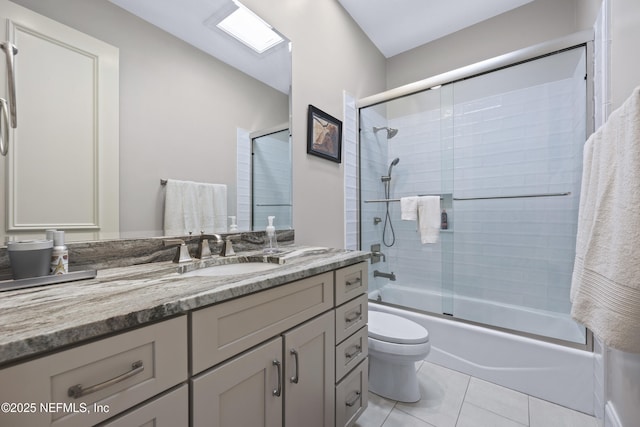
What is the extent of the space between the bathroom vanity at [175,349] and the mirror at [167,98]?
35cm

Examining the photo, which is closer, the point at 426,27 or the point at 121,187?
the point at 121,187

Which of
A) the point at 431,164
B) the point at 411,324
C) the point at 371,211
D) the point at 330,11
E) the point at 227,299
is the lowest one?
the point at 411,324

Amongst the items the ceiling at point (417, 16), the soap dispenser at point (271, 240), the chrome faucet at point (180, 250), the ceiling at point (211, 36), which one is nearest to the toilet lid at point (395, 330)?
the soap dispenser at point (271, 240)

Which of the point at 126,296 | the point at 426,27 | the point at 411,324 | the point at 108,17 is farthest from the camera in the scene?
the point at 426,27

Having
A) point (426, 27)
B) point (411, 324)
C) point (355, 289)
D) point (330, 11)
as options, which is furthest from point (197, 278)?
point (426, 27)

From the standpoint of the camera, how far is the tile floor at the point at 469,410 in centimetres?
137

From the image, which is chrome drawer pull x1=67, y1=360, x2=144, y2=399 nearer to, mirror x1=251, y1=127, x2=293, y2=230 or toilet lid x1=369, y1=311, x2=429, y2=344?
mirror x1=251, y1=127, x2=293, y2=230

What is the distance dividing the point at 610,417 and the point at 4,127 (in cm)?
252

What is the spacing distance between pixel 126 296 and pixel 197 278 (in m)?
0.21

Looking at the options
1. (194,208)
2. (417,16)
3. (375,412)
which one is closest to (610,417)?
(375,412)

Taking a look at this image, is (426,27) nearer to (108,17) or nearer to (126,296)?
(108,17)

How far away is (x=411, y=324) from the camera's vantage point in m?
1.65

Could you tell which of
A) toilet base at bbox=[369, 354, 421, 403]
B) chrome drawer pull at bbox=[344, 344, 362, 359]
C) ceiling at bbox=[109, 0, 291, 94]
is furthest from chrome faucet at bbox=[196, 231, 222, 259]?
toilet base at bbox=[369, 354, 421, 403]

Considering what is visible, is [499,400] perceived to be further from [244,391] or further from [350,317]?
[244,391]
